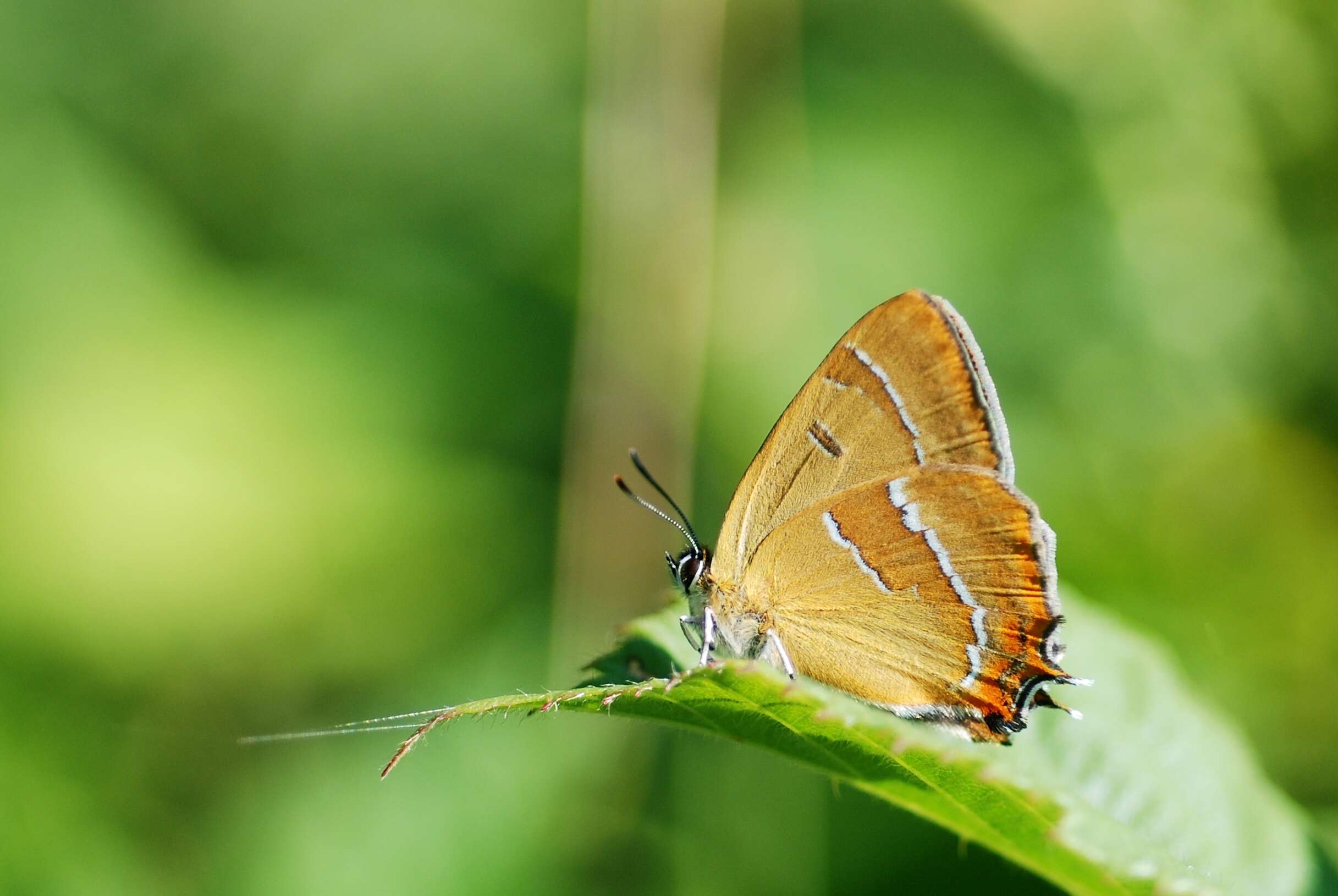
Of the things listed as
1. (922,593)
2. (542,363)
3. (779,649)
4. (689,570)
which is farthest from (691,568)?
(542,363)

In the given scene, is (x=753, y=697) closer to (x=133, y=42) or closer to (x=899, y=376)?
(x=899, y=376)

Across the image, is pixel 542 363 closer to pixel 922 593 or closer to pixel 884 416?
pixel 884 416

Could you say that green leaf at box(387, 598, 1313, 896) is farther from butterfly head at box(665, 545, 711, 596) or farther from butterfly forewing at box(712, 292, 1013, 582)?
butterfly forewing at box(712, 292, 1013, 582)

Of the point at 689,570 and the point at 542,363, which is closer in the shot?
the point at 689,570

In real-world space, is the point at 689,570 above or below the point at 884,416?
below

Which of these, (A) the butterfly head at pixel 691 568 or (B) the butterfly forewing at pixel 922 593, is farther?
(A) the butterfly head at pixel 691 568

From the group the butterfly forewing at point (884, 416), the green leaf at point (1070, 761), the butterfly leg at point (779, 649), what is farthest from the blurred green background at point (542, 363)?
the butterfly forewing at point (884, 416)

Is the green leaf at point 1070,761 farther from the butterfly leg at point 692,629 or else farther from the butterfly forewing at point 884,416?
the butterfly forewing at point 884,416
